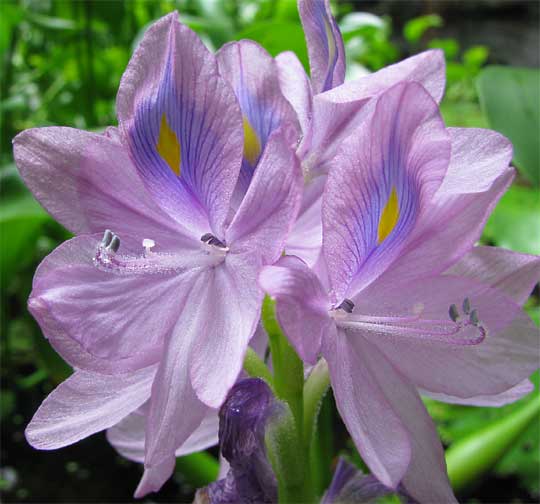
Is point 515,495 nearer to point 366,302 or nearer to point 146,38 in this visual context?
point 366,302

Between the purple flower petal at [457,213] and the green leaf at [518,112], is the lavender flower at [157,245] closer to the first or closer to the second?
the purple flower petal at [457,213]

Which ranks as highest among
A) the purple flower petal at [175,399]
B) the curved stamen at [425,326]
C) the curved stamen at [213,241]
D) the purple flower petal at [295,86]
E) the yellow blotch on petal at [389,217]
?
the purple flower petal at [295,86]

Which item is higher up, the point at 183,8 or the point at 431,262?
the point at 431,262

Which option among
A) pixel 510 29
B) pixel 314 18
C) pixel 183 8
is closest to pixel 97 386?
pixel 314 18

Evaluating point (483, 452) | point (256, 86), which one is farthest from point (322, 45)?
point (483, 452)

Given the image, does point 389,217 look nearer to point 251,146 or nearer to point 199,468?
point 251,146

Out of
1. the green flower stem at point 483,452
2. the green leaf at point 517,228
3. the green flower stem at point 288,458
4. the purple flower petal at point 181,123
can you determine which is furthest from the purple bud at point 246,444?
the green leaf at point 517,228
